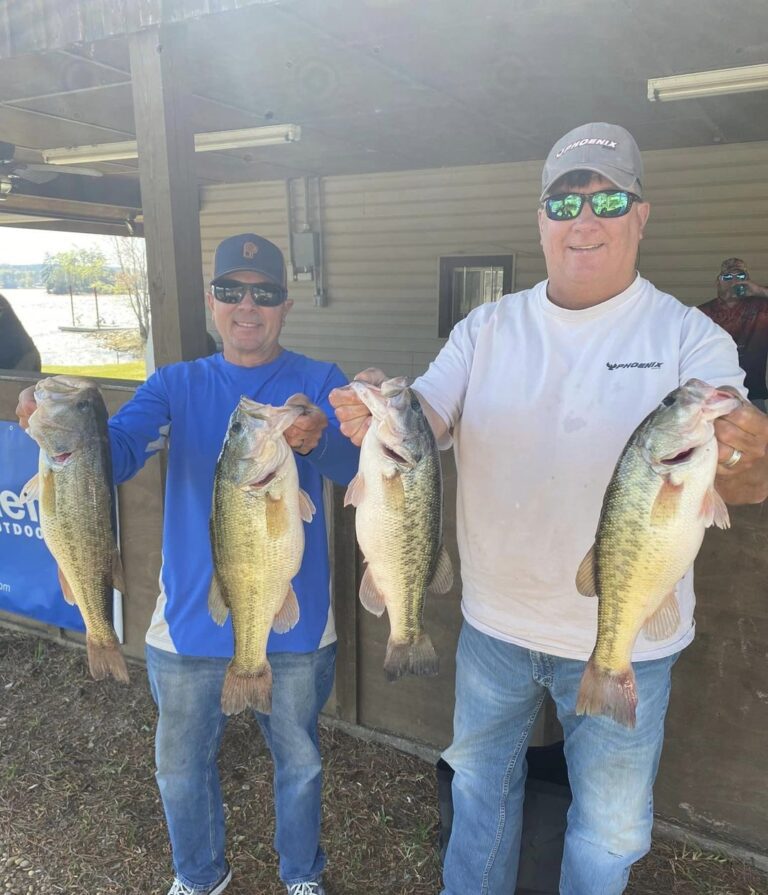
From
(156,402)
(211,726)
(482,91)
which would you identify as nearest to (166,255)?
(156,402)

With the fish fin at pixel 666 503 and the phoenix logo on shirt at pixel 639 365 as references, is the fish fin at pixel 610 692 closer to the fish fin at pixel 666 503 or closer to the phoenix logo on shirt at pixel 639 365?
the fish fin at pixel 666 503

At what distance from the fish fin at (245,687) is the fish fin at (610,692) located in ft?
3.42

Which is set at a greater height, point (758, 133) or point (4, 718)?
point (758, 133)

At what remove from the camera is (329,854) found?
3125mm

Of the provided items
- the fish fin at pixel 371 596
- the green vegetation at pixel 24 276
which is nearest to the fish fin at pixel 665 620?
the fish fin at pixel 371 596

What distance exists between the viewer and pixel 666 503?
168 cm

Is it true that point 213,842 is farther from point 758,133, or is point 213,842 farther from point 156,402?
point 758,133

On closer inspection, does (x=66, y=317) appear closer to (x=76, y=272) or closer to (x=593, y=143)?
(x=76, y=272)

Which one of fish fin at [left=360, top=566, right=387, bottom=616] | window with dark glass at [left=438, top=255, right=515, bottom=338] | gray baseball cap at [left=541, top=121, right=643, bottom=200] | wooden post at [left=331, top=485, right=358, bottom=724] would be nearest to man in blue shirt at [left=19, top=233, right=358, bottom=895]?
fish fin at [left=360, top=566, right=387, bottom=616]

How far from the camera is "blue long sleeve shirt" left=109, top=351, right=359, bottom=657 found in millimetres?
2537

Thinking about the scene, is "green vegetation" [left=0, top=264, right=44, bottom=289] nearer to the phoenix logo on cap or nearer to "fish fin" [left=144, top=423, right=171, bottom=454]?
"fish fin" [left=144, top=423, right=171, bottom=454]

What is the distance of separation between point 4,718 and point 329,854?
2.33m

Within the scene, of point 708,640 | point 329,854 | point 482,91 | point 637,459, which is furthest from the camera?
point 482,91

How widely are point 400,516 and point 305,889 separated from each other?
6.21ft
